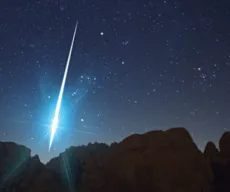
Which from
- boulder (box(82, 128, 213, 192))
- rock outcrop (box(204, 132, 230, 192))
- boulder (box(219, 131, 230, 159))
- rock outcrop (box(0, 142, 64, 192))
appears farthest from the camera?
rock outcrop (box(0, 142, 64, 192))

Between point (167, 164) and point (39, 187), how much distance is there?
25.8 metres

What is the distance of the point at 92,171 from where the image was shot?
29922mm

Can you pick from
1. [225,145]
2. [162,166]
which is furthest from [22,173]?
[225,145]

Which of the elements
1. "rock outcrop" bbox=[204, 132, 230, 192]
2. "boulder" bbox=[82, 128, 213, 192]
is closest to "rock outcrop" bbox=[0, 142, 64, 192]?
"boulder" bbox=[82, 128, 213, 192]

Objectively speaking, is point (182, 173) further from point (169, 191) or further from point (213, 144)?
point (213, 144)

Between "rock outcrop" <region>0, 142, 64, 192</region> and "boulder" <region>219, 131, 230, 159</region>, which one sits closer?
"boulder" <region>219, 131, 230, 159</region>

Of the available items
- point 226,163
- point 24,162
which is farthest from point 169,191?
point 24,162

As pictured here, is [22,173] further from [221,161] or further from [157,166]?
[221,161]

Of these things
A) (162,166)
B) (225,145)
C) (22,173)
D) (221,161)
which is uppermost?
(22,173)

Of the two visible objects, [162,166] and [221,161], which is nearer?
[162,166]

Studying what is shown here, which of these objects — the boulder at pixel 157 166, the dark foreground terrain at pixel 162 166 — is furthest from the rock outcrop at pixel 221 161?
the boulder at pixel 157 166

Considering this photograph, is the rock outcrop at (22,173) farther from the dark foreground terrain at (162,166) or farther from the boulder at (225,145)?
the boulder at (225,145)

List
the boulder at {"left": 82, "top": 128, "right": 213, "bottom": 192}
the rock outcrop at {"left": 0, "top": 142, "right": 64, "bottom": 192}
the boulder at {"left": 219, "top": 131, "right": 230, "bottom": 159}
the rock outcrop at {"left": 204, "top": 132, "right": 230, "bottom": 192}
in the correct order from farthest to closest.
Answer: the rock outcrop at {"left": 0, "top": 142, "right": 64, "bottom": 192}
the boulder at {"left": 219, "top": 131, "right": 230, "bottom": 159}
the rock outcrop at {"left": 204, "top": 132, "right": 230, "bottom": 192}
the boulder at {"left": 82, "top": 128, "right": 213, "bottom": 192}

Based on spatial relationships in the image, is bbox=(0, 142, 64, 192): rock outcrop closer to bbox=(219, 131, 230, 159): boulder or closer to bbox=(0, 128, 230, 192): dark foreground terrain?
bbox=(0, 128, 230, 192): dark foreground terrain
